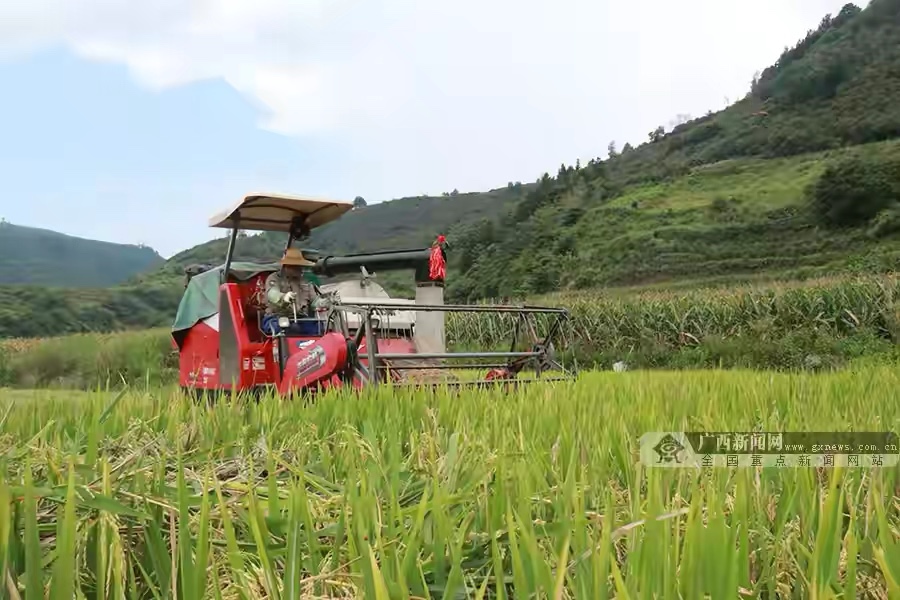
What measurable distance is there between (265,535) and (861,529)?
1.03 m

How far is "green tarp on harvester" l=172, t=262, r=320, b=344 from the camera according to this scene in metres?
5.75

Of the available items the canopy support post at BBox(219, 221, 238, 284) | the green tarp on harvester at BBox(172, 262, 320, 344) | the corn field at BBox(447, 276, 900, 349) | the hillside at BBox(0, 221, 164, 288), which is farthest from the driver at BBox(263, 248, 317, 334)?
the hillside at BBox(0, 221, 164, 288)

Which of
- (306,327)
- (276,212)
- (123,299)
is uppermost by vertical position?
(276,212)

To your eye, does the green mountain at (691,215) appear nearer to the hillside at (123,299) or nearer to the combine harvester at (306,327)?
the hillside at (123,299)

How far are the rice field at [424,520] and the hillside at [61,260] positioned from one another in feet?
79.8

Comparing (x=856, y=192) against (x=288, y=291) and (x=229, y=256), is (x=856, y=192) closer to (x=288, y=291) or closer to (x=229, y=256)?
(x=288, y=291)

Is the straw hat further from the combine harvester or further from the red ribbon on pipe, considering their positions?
the red ribbon on pipe

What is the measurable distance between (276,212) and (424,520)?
16.4 ft

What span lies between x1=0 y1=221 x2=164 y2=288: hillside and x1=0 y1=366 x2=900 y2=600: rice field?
24319mm

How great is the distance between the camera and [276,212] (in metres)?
5.87

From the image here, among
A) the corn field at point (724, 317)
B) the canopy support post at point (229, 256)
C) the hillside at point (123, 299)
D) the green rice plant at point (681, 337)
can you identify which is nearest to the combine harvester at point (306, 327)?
the canopy support post at point (229, 256)

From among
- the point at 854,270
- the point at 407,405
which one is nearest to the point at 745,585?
the point at 407,405

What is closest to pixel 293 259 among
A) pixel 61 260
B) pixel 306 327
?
pixel 306 327

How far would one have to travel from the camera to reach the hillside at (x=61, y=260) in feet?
81.0
